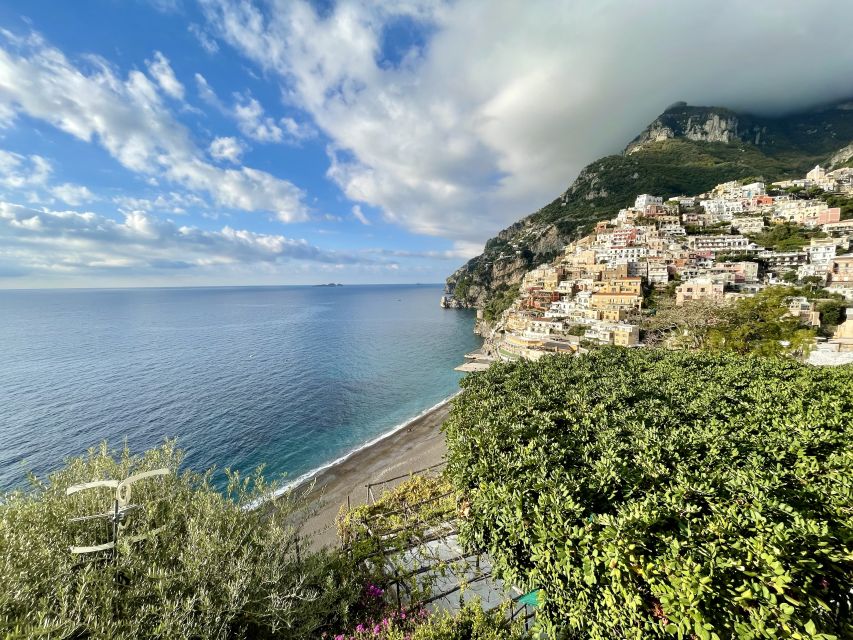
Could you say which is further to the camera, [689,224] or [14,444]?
[689,224]

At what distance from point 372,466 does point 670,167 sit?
167 meters

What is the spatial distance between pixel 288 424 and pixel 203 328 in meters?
72.8

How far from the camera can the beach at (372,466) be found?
61.7 feet

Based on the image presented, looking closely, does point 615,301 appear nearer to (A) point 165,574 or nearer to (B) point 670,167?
(A) point 165,574

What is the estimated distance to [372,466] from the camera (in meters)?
24.2

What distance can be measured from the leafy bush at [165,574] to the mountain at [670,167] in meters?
79.0

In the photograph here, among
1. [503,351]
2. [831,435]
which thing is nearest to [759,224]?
[503,351]

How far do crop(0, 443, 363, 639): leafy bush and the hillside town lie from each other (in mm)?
35623

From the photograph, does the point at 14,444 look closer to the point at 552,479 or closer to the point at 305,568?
A: the point at 305,568

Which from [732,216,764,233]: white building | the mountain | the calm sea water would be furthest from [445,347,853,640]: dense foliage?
[732,216,764,233]: white building

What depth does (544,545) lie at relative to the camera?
5094 mm

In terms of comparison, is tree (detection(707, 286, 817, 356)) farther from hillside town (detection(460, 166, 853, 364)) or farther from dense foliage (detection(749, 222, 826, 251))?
dense foliage (detection(749, 222, 826, 251))

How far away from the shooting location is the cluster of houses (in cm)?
5053

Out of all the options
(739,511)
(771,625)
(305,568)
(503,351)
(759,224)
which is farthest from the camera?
(759,224)
